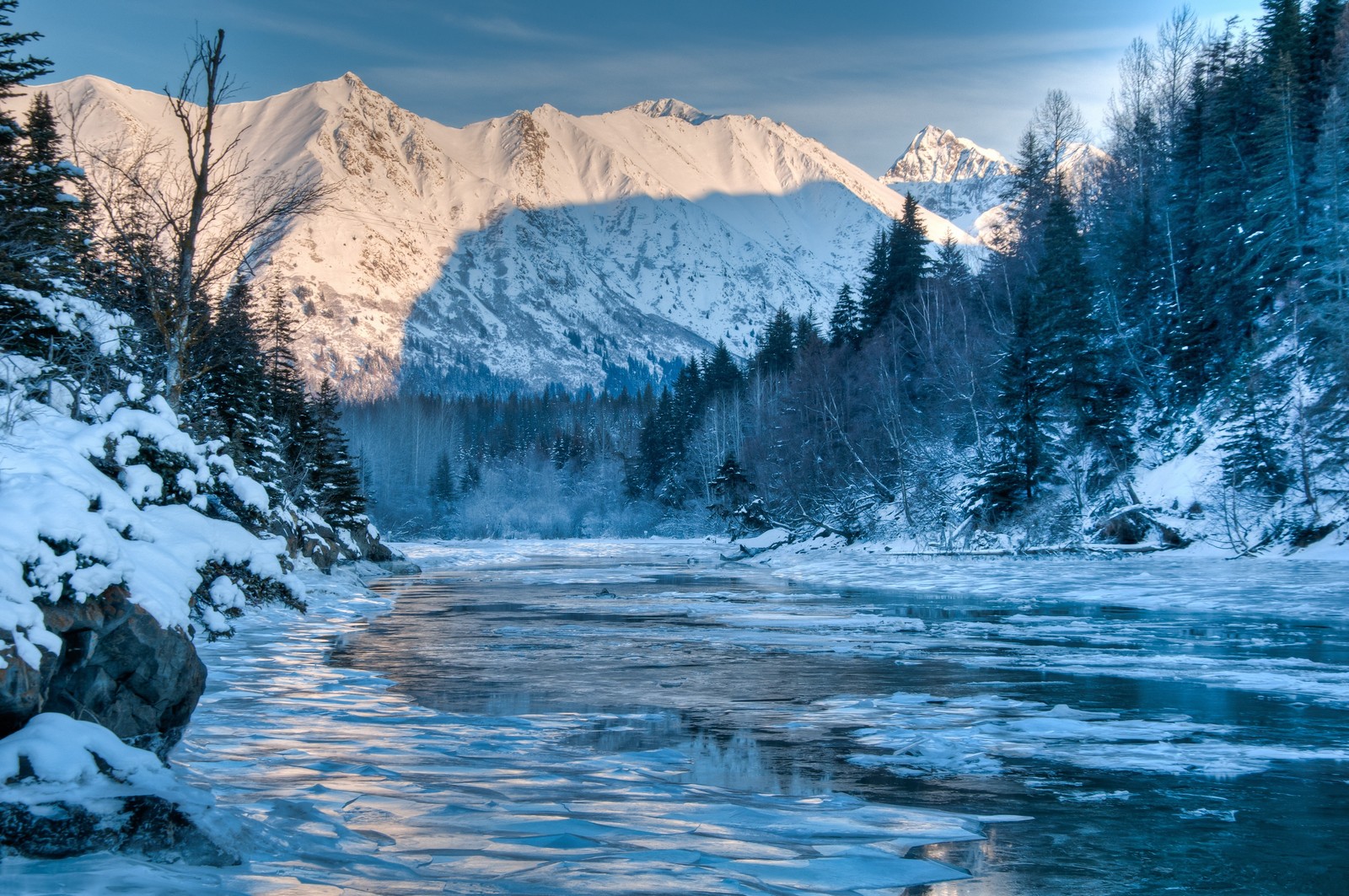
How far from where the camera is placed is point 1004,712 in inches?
374

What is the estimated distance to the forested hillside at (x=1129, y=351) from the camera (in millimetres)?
31938

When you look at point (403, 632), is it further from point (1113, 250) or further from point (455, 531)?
point (455, 531)

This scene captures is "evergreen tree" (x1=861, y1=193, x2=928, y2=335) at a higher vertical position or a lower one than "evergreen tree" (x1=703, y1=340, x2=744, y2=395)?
higher

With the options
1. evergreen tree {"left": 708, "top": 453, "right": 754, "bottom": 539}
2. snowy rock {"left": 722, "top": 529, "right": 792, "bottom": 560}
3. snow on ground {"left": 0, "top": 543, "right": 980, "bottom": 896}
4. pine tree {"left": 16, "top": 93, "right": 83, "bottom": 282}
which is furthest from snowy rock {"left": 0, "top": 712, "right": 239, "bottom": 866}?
evergreen tree {"left": 708, "top": 453, "right": 754, "bottom": 539}

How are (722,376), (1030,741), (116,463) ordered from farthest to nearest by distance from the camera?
(722,376) → (116,463) → (1030,741)

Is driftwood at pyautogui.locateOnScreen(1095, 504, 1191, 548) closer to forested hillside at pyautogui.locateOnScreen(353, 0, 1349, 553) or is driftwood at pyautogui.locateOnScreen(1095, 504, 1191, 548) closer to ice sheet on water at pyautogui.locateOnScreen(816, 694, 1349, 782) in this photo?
forested hillside at pyautogui.locateOnScreen(353, 0, 1349, 553)

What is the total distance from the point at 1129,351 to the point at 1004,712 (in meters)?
36.4

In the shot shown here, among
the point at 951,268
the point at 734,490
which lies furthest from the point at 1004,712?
the point at 734,490

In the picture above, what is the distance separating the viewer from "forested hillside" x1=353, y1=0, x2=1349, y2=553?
31.9 meters

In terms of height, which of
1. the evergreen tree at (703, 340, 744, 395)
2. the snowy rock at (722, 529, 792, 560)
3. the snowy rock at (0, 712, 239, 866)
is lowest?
the snowy rock at (722, 529, 792, 560)

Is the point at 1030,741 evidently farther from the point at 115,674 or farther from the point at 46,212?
the point at 46,212

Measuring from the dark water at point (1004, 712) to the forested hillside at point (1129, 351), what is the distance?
15.7 metres

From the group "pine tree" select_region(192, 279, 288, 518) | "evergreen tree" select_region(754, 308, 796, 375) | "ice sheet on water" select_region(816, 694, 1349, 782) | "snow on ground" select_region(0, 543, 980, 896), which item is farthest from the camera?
"evergreen tree" select_region(754, 308, 796, 375)

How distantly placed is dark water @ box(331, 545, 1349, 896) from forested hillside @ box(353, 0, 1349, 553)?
1565 cm
